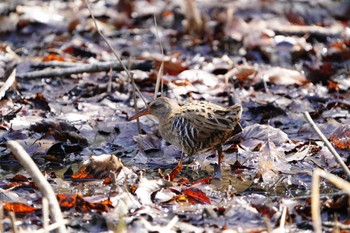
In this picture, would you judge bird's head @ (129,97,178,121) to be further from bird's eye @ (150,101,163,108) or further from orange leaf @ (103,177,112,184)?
orange leaf @ (103,177,112,184)

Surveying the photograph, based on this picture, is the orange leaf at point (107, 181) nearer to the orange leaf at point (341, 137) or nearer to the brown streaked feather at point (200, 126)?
the brown streaked feather at point (200, 126)

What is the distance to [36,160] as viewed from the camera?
612cm

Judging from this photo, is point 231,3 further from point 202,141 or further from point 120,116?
point 202,141

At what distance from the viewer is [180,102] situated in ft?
26.4

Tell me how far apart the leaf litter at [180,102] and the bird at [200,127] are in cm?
16

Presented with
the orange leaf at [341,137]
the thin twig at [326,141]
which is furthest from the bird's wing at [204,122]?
the thin twig at [326,141]

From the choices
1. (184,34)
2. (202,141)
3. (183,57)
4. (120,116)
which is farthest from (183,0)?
(202,141)

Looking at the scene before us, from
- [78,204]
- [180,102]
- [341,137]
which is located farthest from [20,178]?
[180,102]

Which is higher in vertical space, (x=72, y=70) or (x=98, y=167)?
(x=98, y=167)

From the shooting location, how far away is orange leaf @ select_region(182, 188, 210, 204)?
4.92 metres

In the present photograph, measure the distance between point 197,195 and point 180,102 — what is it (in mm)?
3199

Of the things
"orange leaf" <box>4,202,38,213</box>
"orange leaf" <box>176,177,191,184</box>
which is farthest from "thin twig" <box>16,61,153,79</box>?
"orange leaf" <box>4,202,38,213</box>

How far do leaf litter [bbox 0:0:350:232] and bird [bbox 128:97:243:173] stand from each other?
0.16 m

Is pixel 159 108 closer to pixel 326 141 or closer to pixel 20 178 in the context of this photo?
pixel 20 178
